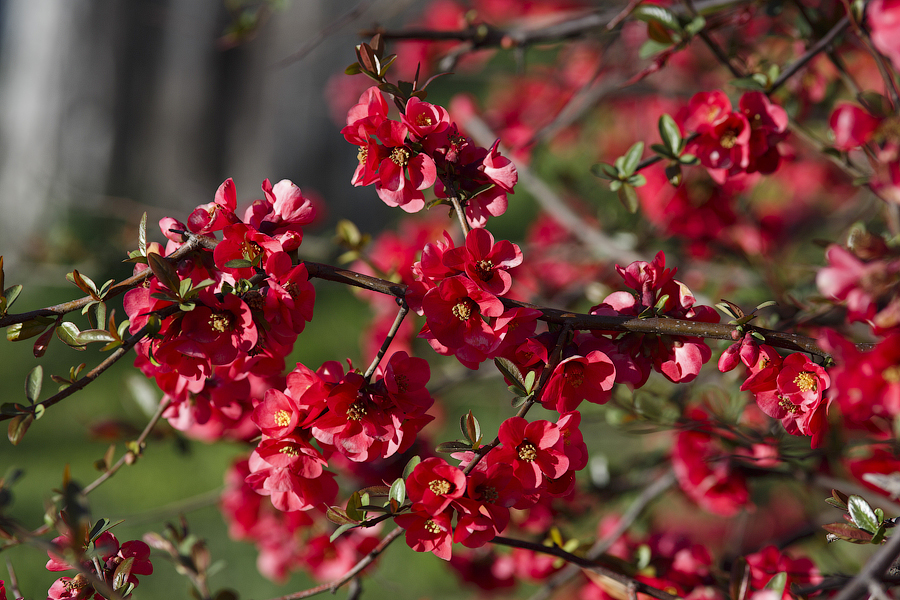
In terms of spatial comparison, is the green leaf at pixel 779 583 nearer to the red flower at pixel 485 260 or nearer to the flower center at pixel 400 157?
the red flower at pixel 485 260

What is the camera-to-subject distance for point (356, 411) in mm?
575

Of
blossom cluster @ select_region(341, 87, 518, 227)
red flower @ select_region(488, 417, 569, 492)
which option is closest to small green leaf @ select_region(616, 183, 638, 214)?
blossom cluster @ select_region(341, 87, 518, 227)

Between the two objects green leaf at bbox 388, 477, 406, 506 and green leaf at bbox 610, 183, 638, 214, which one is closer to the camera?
green leaf at bbox 388, 477, 406, 506

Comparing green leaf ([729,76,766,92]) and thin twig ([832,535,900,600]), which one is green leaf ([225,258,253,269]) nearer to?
thin twig ([832,535,900,600])

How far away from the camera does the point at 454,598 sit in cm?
187

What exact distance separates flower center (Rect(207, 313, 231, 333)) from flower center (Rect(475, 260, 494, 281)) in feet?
0.71

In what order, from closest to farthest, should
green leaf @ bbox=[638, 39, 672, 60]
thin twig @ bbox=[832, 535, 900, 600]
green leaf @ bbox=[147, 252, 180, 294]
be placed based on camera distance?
thin twig @ bbox=[832, 535, 900, 600], green leaf @ bbox=[147, 252, 180, 294], green leaf @ bbox=[638, 39, 672, 60]

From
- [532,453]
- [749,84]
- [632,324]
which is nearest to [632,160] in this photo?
[749,84]

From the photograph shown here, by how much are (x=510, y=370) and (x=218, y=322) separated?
25cm

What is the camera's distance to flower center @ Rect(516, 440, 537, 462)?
0.56 meters

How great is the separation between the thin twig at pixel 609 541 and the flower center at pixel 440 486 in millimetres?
311

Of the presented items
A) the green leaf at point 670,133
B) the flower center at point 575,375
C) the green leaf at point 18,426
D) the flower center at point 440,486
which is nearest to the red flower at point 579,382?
the flower center at point 575,375

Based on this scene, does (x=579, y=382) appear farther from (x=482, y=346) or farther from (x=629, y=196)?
(x=629, y=196)

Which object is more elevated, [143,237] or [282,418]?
[143,237]
